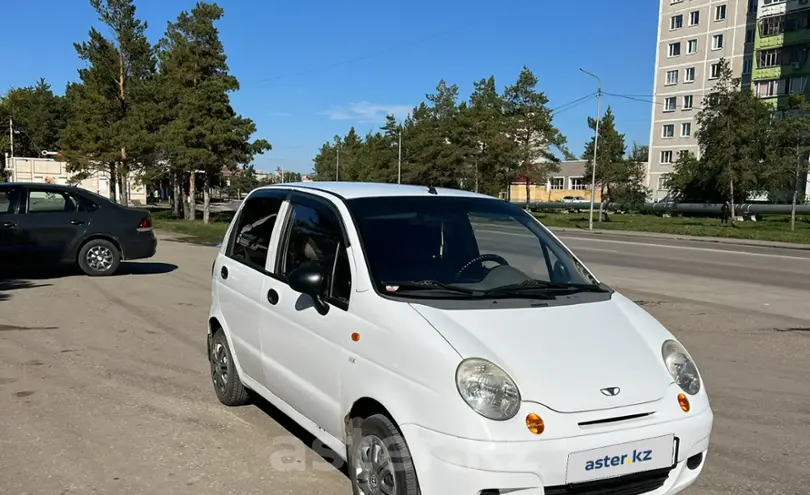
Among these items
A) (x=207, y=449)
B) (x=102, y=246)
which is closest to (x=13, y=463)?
(x=207, y=449)

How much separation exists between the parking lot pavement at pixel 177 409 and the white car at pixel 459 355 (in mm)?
433

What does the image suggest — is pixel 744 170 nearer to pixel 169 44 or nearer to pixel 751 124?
pixel 751 124

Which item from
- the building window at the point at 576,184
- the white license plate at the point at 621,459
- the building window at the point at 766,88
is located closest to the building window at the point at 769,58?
the building window at the point at 766,88

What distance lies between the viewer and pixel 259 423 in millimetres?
4863

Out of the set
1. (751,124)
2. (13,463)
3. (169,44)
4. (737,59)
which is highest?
(737,59)

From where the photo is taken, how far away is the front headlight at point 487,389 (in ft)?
9.25

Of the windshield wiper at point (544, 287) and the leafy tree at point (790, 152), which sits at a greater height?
the leafy tree at point (790, 152)

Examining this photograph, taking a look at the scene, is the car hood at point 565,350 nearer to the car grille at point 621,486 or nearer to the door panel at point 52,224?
the car grille at point 621,486

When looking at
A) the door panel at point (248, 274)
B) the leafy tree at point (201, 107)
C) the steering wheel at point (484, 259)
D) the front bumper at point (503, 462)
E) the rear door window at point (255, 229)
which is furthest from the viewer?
the leafy tree at point (201, 107)

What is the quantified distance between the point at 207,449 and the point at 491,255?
7.31ft

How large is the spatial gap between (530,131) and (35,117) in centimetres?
6550

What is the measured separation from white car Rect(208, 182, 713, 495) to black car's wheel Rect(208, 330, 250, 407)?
1.50ft

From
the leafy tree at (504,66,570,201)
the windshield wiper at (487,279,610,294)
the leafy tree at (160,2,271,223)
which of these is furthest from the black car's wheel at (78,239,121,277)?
the leafy tree at (504,66,570,201)

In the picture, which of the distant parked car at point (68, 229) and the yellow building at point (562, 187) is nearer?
the distant parked car at point (68, 229)
